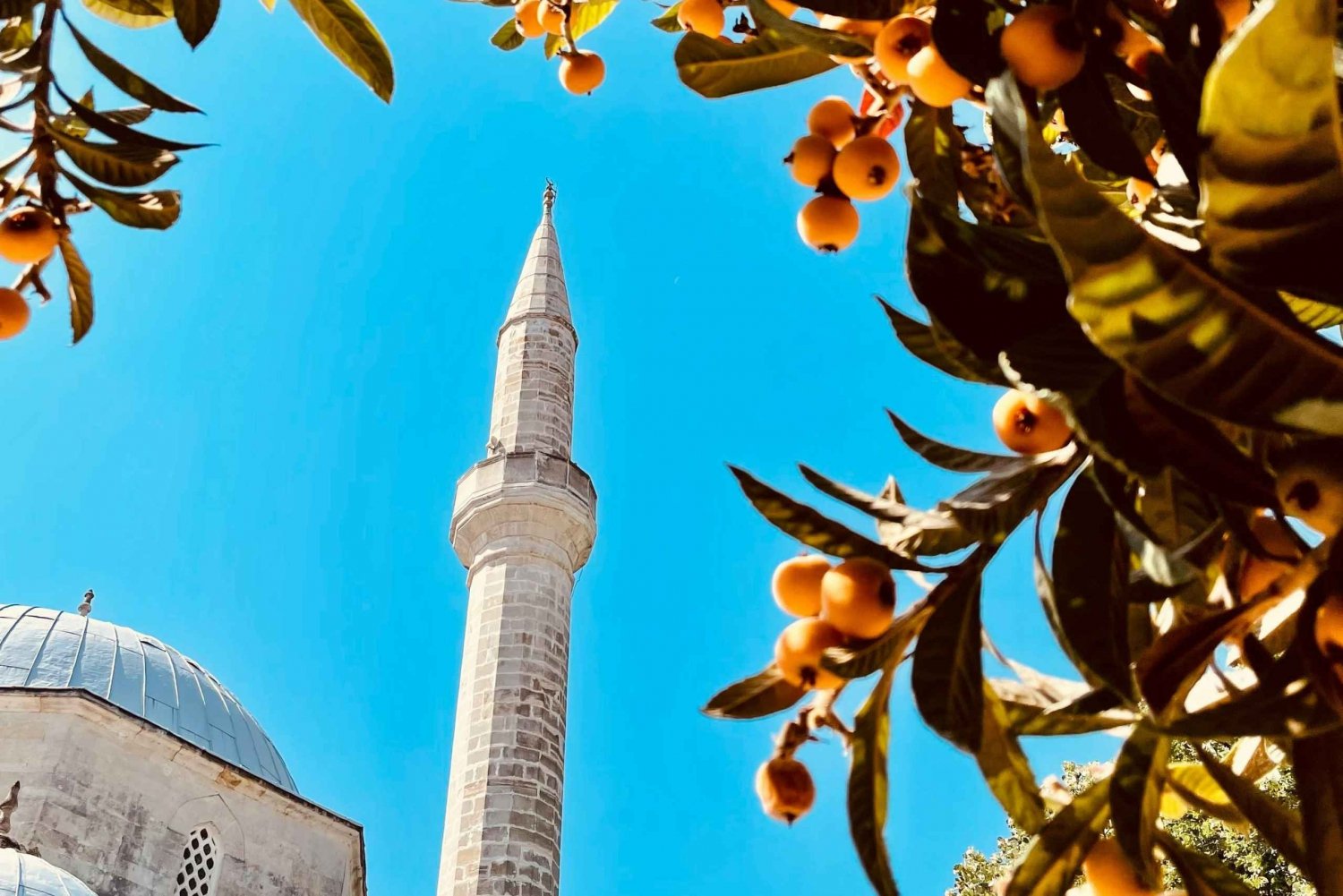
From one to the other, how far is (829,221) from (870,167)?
13cm

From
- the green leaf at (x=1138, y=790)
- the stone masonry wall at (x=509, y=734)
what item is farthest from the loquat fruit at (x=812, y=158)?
the stone masonry wall at (x=509, y=734)

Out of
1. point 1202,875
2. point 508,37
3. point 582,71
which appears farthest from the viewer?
point 508,37

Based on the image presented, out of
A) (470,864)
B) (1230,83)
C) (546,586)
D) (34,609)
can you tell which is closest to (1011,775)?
(1230,83)

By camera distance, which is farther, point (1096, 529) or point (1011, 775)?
point (1011, 775)

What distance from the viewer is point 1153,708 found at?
3.30 feet

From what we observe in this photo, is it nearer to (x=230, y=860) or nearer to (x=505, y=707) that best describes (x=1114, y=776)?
(x=505, y=707)

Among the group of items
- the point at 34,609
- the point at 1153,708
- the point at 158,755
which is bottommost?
the point at 1153,708

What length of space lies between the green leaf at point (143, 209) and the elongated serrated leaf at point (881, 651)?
4.38 ft

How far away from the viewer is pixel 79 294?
2.07 m

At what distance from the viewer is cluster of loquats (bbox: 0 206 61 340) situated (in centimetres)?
177

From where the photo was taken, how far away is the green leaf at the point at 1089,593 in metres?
1.05

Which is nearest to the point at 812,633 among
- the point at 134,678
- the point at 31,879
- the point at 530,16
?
the point at 530,16

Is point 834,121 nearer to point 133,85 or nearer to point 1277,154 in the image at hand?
point 1277,154

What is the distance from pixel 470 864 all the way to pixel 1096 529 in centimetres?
1390
